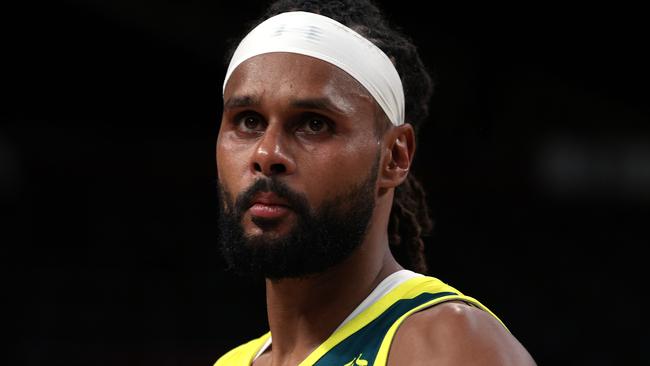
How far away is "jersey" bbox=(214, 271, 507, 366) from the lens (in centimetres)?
217

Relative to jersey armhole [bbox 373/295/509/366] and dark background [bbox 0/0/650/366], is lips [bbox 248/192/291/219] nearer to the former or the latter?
jersey armhole [bbox 373/295/509/366]

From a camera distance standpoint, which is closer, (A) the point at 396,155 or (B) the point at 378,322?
(B) the point at 378,322

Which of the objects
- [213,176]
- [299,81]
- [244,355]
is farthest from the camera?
[213,176]

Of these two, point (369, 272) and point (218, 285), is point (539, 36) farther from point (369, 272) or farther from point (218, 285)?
→ point (369, 272)

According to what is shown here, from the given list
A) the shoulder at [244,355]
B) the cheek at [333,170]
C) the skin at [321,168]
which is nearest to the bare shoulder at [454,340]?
the skin at [321,168]

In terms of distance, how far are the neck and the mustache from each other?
0.22 meters

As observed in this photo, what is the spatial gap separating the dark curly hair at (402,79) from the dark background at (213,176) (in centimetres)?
304

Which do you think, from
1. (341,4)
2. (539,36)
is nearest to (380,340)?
(341,4)

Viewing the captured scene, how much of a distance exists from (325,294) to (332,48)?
1.89ft

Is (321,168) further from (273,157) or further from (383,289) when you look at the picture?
(383,289)

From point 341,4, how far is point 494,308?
424 centimetres

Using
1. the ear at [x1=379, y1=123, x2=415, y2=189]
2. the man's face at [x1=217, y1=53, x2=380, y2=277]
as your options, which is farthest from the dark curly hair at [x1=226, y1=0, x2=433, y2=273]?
the man's face at [x1=217, y1=53, x2=380, y2=277]

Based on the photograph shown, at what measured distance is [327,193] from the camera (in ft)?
7.38

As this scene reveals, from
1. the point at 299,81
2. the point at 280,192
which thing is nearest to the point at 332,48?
the point at 299,81
